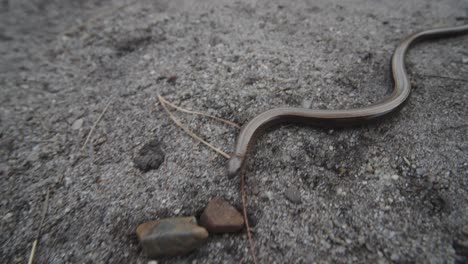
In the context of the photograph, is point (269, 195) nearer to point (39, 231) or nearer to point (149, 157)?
point (149, 157)

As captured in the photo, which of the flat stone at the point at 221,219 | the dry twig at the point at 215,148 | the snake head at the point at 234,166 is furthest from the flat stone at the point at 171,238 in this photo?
the snake head at the point at 234,166

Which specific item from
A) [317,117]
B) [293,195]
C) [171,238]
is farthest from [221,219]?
[317,117]

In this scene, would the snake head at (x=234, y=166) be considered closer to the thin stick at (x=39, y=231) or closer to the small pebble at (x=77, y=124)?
the thin stick at (x=39, y=231)

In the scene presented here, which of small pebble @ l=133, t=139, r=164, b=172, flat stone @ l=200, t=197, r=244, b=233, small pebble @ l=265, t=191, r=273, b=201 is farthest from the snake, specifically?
small pebble @ l=133, t=139, r=164, b=172

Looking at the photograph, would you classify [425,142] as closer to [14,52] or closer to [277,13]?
[277,13]

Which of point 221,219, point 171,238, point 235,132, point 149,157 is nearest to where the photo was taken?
point 171,238

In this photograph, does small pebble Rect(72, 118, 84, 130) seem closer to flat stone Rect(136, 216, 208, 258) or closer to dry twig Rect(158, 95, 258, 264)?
dry twig Rect(158, 95, 258, 264)

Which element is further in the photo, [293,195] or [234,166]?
[234,166]
